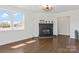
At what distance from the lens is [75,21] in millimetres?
9742

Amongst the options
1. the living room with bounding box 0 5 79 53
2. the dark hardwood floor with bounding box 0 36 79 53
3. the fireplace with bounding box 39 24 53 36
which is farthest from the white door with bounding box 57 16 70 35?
the dark hardwood floor with bounding box 0 36 79 53

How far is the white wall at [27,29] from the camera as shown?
711 cm

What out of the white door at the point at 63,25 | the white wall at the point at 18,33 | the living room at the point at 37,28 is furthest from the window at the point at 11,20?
the white door at the point at 63,25

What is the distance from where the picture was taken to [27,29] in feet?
31.2

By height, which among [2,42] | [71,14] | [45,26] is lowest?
[2,42]

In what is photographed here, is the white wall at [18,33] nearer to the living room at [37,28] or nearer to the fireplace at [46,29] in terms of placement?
the living room at [37,28]

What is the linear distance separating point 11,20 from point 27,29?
2.07 m

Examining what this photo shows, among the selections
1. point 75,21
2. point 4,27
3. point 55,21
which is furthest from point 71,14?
point 4,27

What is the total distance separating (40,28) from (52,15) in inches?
61.4

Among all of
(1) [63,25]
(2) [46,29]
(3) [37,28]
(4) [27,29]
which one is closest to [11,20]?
(4) [27,29]

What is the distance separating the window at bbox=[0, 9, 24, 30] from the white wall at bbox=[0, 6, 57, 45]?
25 cm

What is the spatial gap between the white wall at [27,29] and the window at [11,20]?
249 millimetres
